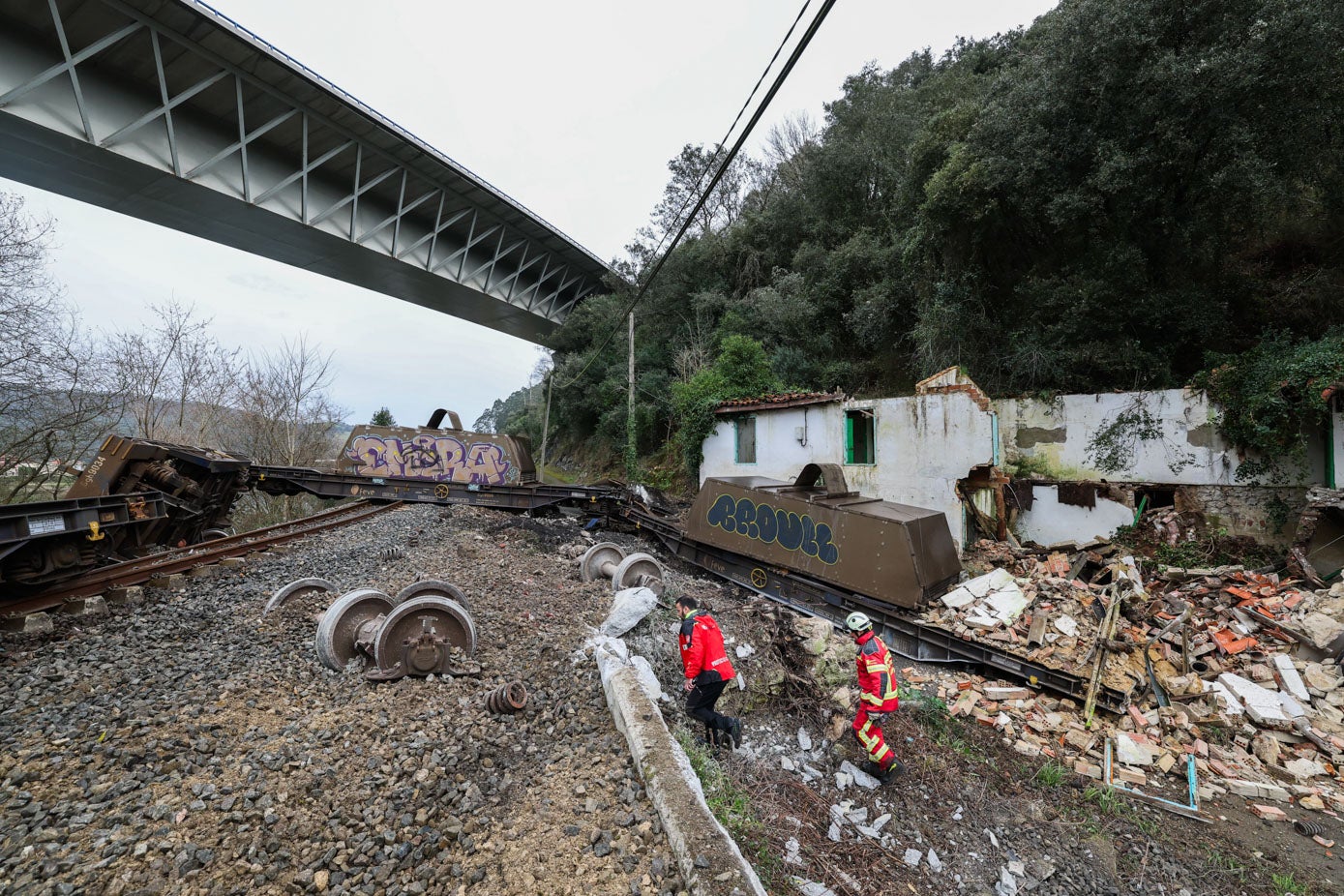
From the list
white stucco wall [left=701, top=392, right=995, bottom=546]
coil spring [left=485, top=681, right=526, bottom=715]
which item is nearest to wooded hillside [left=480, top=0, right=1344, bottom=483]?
white stucco wall [left=701, top=392, right=995, bottom=546]

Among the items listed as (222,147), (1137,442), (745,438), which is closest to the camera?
(1137,442)

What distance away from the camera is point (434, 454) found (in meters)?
13.2

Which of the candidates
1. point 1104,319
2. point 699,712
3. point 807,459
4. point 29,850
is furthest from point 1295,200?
point 29,850

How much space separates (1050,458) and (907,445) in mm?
2711

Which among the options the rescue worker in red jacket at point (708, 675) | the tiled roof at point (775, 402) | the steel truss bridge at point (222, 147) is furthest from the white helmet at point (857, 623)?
the steel truss bridge at point (222, 147)

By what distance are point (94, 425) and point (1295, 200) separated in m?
25.0

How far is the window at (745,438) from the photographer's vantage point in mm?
15551

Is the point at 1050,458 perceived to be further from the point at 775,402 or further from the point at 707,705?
the point at 707,705

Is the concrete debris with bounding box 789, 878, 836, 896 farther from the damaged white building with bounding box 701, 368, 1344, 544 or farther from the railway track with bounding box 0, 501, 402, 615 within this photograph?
the damaged white building with bounding box 701, 368, 1344, 544

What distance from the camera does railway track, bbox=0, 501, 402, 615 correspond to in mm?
5352

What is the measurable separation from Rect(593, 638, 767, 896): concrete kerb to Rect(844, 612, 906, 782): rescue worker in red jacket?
1993 mm

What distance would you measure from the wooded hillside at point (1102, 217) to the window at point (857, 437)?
2699 mm

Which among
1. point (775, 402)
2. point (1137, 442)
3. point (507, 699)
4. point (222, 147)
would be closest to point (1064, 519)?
point (1137, 442)

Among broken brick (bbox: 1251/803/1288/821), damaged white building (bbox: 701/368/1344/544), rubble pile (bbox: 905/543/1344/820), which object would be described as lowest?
broken brick (bbox: 1251/803/1288/821)
